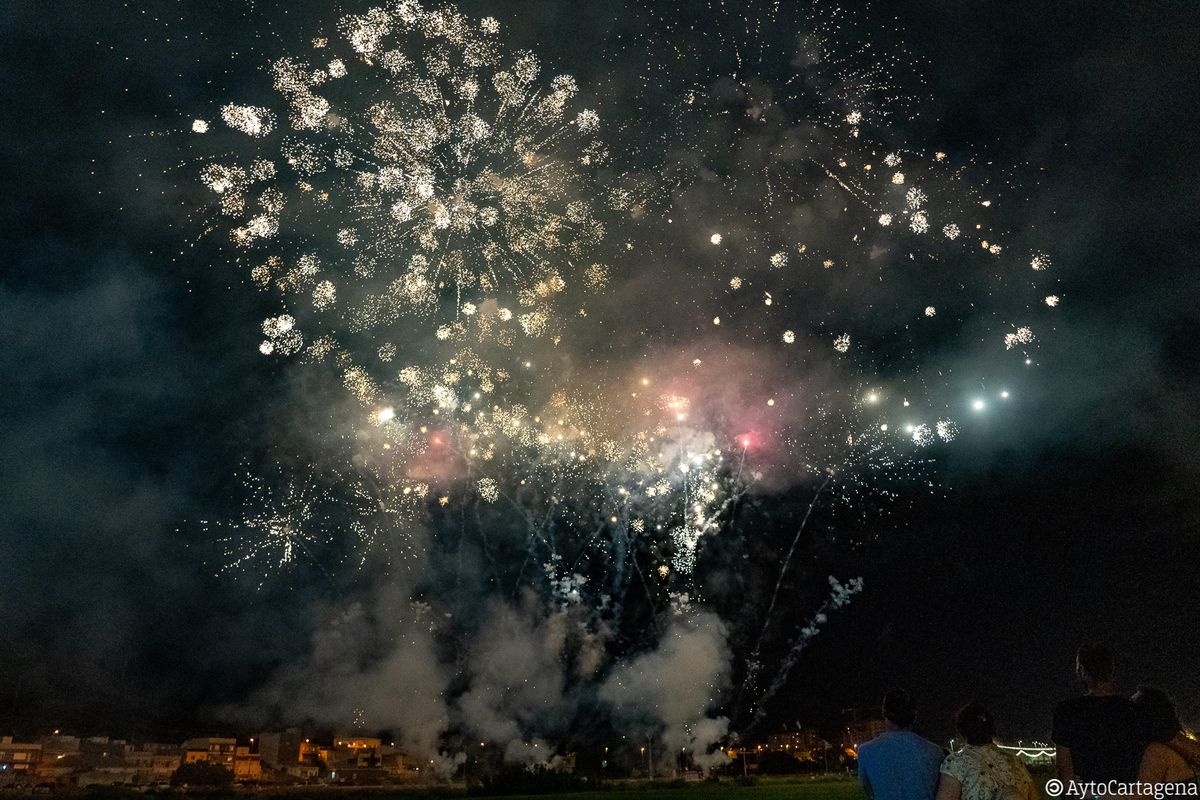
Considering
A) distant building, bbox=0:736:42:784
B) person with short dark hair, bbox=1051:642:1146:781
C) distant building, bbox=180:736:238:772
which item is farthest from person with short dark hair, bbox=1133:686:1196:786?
distant building, bbox=180:736:238:772

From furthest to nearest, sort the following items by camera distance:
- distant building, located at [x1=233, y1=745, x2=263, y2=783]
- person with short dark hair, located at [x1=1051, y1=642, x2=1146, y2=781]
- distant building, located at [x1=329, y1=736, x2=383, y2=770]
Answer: distant building, located at [x1=329, y1=736, x2=383, y2=770] < distant building, located at [x1=233, y1=745, x2=263, y2=783] < person with short dark hair, located at [x1=1051, y1=642, x2=1146, y2=781]

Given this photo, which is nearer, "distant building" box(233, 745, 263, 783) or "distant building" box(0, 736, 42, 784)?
"distant building" box(0, 736, 42, 784)

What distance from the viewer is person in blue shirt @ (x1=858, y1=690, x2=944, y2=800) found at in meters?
4.23

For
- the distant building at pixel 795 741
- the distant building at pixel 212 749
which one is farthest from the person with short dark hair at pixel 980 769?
the distant building at pixel 795 741

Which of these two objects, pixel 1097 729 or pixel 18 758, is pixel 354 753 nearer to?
pixel 18 758

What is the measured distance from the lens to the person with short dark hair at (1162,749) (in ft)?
13.8

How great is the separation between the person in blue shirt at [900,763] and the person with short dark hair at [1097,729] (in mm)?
808

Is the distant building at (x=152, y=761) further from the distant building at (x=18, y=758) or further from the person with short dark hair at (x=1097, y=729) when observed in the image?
the person with short dark hair at (x=1097, y=729)

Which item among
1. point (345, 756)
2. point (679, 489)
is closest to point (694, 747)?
point (345, 756)

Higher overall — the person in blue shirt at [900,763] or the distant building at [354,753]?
the person in blue shirt at [900,763]

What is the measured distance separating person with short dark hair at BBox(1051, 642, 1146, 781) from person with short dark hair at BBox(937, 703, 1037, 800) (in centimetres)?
33

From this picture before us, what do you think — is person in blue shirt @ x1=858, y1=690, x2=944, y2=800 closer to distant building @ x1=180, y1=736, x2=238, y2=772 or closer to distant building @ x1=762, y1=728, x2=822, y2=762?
distant building @ x1=180, y1=736, x2=238, y2=772

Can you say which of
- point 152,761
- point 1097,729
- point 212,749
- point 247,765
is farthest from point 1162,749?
point 212,749

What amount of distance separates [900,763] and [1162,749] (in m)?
1.49
